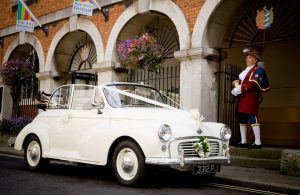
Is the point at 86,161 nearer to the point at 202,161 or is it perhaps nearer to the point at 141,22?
the point at 202,161

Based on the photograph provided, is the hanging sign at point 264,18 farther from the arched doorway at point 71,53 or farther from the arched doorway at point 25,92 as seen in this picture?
the arched doorway at point 25,92

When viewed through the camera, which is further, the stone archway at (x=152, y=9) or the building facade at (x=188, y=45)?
the stone archway at (x=152, y=9)

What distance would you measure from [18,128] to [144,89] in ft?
28.0

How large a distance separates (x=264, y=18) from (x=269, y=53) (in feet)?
12.5

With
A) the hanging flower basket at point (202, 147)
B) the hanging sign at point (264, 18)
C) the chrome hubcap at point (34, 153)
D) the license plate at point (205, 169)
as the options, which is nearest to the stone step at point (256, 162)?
the license plate at point (205, 169)

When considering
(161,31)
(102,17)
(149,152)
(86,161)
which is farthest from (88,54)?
(149,152)

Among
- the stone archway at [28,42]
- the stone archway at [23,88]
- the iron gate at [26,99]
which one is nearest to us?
the stone archway at [28,42]

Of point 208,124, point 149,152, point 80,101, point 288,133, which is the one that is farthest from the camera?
point 288,133

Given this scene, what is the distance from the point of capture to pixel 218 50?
10078mm

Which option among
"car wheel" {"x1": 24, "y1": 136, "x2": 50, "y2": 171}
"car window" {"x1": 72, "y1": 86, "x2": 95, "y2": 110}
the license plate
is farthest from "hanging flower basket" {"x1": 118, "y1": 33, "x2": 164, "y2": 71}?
the license plate

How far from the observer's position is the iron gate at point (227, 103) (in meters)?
10.2

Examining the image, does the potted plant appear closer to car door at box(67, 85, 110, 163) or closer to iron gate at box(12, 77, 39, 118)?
iron gate at box(12, 77, 39, 118)

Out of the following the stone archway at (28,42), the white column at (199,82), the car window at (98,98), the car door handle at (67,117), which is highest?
the stone archway at (28,42)

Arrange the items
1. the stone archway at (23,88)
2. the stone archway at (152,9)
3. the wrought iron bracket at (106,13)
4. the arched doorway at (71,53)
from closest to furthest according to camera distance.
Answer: the stone archway at (152,9) < the wrought iron bracket at (106,13) < the arched doorway at (71,53) < the stone archway at (23,88)
